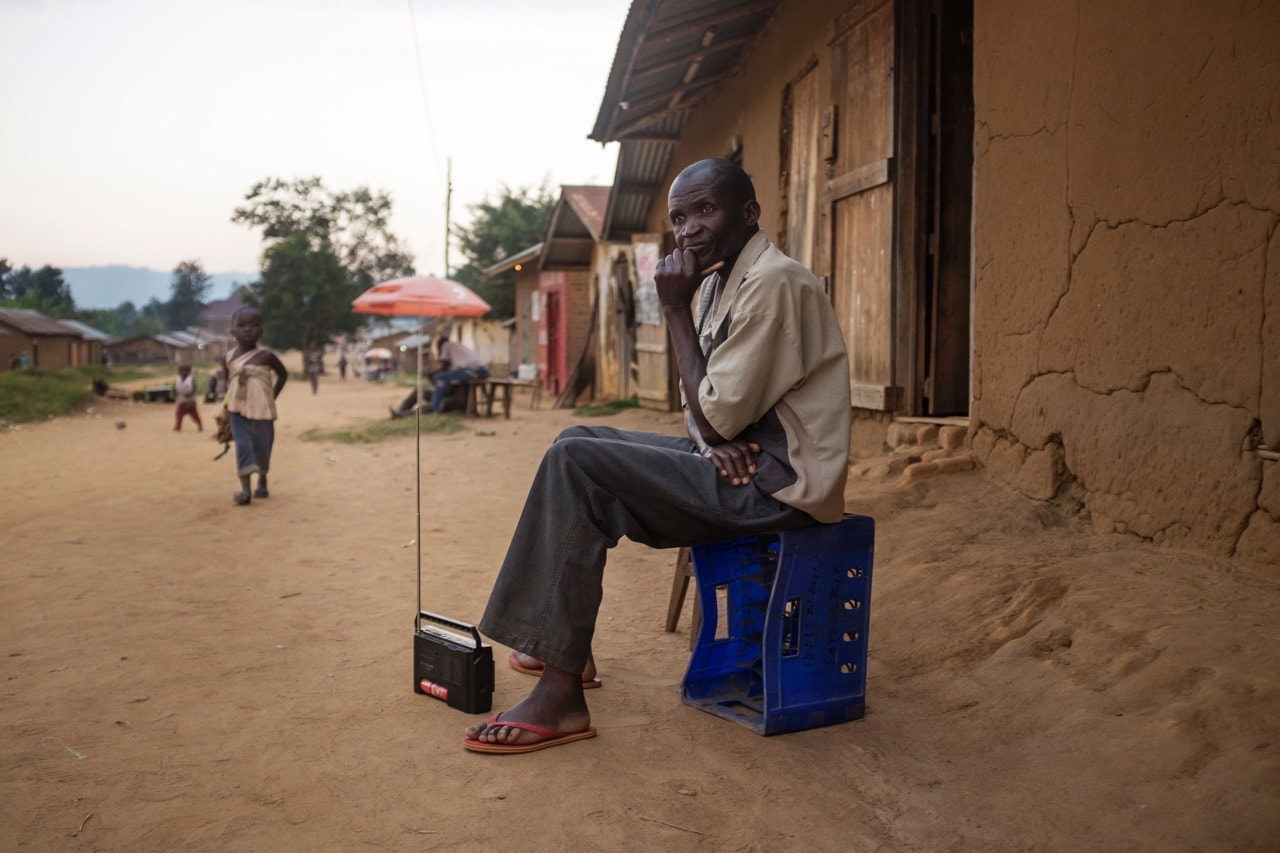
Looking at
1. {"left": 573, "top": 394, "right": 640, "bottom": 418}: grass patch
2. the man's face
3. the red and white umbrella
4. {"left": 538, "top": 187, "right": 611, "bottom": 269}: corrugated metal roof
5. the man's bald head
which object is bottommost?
{"left": 573, "top": 394, "right": 640, "bottom": 418}: grass patch

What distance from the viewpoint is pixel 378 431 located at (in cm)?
1439

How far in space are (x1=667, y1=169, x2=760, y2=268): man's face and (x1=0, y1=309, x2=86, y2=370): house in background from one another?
29.9 metres

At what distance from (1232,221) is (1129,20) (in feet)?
3.11

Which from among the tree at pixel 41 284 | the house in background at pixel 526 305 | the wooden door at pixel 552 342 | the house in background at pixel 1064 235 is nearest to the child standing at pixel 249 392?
the house in background at pixel 1064 235

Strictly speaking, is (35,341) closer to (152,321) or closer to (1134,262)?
(1134,262)

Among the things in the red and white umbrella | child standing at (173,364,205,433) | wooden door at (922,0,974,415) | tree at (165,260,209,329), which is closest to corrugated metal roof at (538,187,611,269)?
the red and white umbrella

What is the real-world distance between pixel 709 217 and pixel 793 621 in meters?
1.19

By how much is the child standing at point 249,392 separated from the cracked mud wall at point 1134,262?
5.41 metres

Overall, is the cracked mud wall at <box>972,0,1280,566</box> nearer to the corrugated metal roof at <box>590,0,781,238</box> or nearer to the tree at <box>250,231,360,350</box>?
the corrugated metal roof at <box>590,0,781,238</box>

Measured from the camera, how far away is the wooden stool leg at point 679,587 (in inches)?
149

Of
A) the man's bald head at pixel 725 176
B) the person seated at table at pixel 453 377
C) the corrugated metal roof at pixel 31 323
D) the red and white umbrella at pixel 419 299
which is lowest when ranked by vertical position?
the person seated at table at pixel 453 377

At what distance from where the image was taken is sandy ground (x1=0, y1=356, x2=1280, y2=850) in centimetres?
232

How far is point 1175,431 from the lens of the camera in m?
3.53

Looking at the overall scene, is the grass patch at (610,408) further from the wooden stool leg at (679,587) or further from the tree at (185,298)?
the tree at (185,298)
